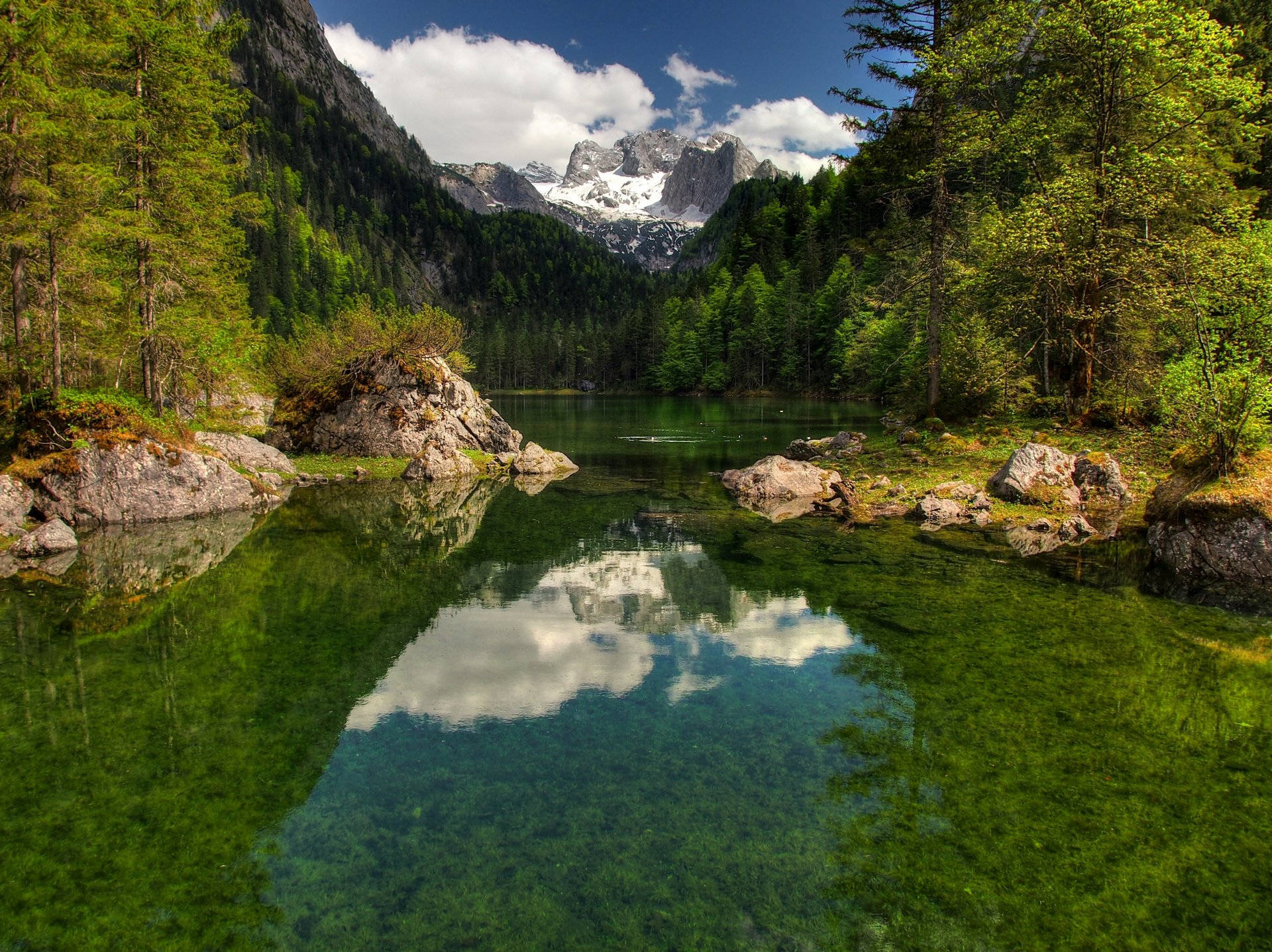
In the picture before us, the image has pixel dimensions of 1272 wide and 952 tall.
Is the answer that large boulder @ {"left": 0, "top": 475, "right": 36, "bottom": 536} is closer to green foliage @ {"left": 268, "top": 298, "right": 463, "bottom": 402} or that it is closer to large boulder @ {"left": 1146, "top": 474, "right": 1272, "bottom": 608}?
green foliage @ {"left": 268, "top": 298, "right": 463, "bottom": 402}

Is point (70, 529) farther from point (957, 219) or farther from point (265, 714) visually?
point (957, 219)

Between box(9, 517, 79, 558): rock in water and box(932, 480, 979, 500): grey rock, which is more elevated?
box(932, 480, 979, 500): grey rock

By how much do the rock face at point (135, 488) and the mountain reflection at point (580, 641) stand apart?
35.4 ft

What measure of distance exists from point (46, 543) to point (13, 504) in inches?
77.1

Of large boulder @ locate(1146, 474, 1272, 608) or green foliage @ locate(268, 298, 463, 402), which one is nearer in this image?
large boulder @ locate(1146, 474, 1272, 608)

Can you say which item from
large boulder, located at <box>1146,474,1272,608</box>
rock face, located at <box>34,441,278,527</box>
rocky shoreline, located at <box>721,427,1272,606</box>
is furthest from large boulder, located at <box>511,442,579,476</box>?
large boulder, located at <box>1146,474,1272,608</box>

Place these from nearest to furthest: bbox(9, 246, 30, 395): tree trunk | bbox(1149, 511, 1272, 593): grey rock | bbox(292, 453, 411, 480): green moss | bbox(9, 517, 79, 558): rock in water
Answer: bbox(1149, 511, 1272, 593): grey rock, bbox(9, 517, 79, 558): rock in water, bbox(9, 246, 30, 395): tree trunk, bbox(292, 453, 411, 480): green moss

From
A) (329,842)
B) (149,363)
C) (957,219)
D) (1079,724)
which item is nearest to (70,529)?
(149,363)

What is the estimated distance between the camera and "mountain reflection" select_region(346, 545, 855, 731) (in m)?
7.91

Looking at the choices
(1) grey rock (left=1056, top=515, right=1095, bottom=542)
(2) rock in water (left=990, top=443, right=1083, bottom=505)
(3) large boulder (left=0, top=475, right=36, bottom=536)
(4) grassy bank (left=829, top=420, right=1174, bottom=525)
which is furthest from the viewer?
(4) grassy bank (left=829, top=420, right=1174, bottom=525)

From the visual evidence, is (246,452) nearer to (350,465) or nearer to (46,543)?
(350,465)

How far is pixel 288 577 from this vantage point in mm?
12578

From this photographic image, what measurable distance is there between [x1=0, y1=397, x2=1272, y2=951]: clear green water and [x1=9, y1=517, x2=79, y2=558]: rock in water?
5.43 feet

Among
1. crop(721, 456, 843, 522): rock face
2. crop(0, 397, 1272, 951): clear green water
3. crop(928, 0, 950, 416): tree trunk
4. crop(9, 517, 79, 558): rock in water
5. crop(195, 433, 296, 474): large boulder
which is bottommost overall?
crop(0, 397, 1272, 951): clear green water
